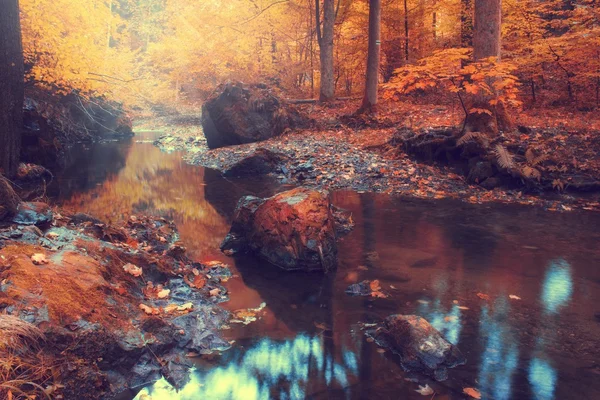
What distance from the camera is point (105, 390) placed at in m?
3.93

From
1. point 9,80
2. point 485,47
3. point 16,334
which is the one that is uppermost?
point 485,47

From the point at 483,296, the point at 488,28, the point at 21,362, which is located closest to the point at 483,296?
the point at 483,296

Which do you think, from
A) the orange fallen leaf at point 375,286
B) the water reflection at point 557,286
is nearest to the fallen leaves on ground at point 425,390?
the orange fallen leaf at point 375,286

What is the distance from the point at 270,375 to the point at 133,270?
2393 millimetres

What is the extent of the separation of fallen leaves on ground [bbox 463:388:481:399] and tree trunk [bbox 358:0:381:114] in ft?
46.4

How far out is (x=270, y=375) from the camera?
438cm

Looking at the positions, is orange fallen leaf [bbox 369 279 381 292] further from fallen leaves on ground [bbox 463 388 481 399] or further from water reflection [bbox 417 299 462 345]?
fallen leaves on ground [bbox 463 388 481 399]

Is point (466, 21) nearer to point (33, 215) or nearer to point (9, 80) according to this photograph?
point (9, 80)

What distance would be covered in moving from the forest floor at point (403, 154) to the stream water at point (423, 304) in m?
0.91

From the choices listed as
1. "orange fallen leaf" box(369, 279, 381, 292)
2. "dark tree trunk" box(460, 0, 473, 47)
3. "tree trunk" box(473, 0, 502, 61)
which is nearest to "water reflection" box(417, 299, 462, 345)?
"orange fallen leaf" box(369, 279, 381, 292)

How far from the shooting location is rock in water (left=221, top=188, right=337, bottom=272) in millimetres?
6934

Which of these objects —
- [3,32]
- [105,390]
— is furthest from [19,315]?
[3,32]

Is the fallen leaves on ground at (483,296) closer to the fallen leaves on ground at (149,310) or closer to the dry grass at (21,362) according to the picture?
the fallen leaves on ground at (149,310)

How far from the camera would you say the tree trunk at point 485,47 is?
1177 cm
